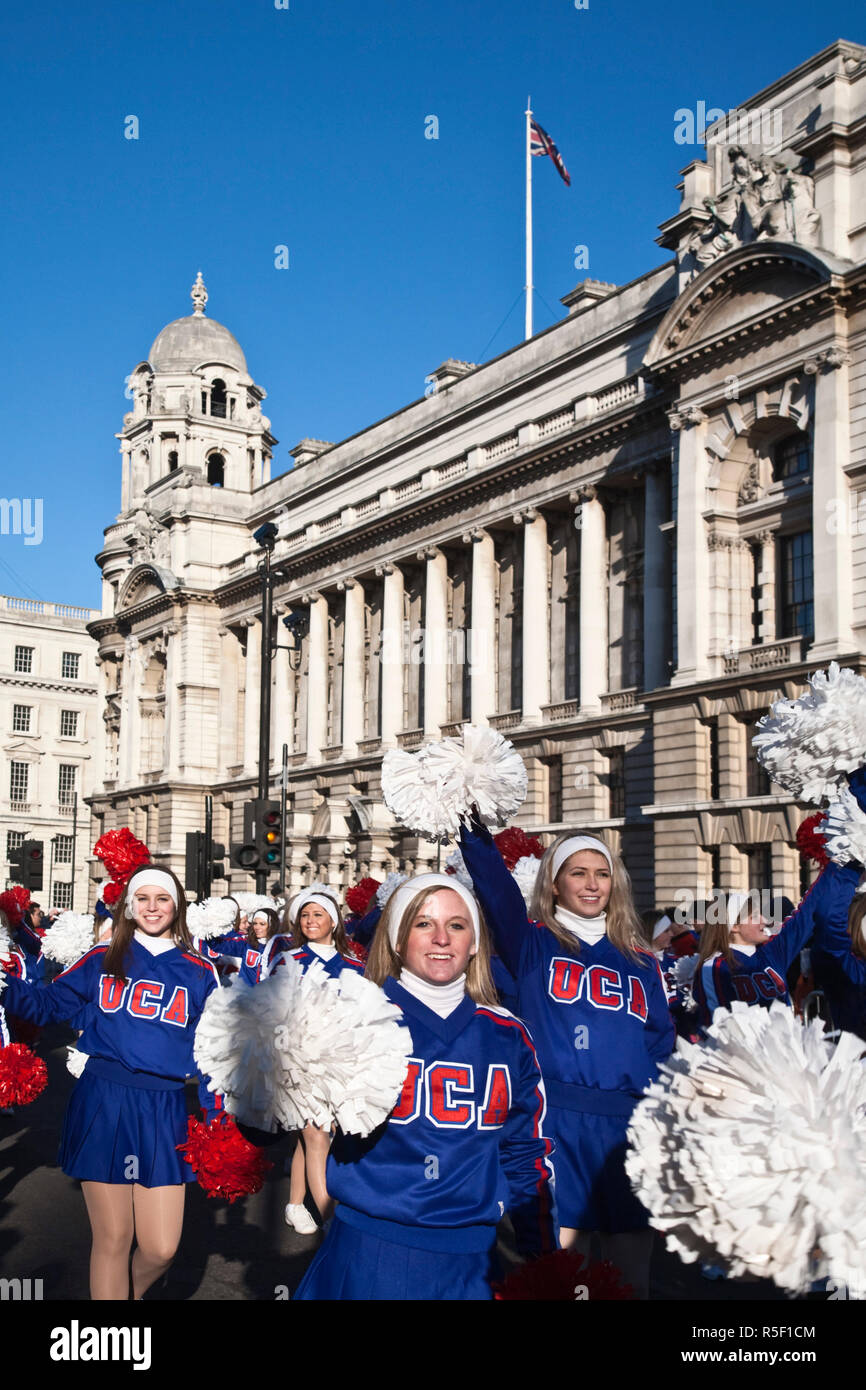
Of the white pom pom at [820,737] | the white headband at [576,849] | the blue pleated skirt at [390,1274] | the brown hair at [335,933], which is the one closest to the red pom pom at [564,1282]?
the blue pleated skirt at [390,1274]

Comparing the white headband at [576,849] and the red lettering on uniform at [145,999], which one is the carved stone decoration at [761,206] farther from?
the red lettering on uniform at [145,999]

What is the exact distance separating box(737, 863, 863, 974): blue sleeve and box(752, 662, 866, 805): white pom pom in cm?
44

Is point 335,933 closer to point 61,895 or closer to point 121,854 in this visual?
point 121,854

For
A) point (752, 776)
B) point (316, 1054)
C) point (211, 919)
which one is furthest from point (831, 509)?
point (316, 1054)

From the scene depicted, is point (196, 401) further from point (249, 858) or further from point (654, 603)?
point (249, 858)

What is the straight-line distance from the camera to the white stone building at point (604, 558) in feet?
89.7

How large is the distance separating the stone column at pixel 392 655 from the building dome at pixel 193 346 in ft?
78.0

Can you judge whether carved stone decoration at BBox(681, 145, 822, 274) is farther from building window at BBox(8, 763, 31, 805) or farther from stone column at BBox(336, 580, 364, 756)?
building window at BBox(8, 763, 31, 805)

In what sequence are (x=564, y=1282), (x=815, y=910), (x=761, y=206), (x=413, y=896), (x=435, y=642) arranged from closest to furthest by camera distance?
(x=564, y=1282) < (x=413, y=896) < (x=815, y=910) < (x=761, y=206) < (x=435, y=642)

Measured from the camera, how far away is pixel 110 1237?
6.03 metres

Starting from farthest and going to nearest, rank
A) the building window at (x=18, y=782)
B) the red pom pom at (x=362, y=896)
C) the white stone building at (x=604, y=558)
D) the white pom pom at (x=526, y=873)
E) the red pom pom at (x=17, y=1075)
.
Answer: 1. the building window at (x=18, y=782)
2. the white stone building at (x=604, y=558)
3. the red pom pom at (x=362, y=896)
4. the white pom pom at (x=526, y=873)
5. the red pom pom at (x=17, y=1075)

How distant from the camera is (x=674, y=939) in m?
12.9

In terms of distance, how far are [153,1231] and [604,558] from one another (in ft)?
102

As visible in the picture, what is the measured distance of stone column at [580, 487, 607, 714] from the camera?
117ft
